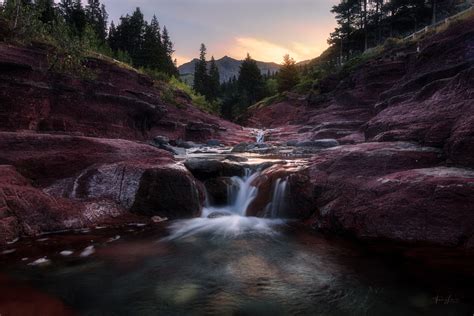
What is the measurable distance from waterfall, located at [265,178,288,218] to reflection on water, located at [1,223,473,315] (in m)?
2.66

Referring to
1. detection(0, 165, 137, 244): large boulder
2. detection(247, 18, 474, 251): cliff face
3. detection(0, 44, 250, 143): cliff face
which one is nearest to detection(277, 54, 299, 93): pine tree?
detection(0, 44, 250, 143): cliff face

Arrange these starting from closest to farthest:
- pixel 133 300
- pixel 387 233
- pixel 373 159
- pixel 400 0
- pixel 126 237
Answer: pixel 133 300
pixel 387 233
pixel 126 237
pixel 373 159
pixel 400 0

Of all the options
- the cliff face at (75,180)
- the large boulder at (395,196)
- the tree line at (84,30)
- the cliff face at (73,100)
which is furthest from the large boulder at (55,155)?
the tree line at (84,30)

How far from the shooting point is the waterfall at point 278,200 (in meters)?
11.0

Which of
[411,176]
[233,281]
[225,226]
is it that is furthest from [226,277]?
[411,176]

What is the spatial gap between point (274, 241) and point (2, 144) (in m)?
9.28

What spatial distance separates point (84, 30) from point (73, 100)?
29.8 metres

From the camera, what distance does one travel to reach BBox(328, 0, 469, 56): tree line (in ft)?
165

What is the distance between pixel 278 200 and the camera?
36.7ft

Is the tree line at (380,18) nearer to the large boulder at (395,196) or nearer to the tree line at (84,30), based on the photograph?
the tree line at (84,30)

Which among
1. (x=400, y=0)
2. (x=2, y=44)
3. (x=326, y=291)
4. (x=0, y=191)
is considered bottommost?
(x=326, y=291)

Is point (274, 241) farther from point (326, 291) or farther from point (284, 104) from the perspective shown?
point (284, 104)

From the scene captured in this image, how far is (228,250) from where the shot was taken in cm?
791

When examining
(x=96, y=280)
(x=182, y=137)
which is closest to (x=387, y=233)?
(x=96, y=280)
